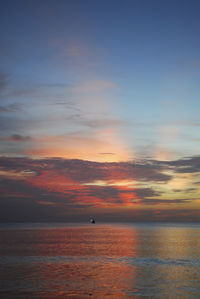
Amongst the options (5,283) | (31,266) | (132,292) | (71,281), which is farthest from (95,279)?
(31,266)

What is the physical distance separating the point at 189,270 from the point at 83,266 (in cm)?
1721

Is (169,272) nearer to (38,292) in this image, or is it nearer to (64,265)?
(64,265)

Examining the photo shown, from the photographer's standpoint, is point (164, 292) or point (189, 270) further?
point (189, 270)

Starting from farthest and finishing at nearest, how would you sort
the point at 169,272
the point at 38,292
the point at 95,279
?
the point at 169,272, the point at 95,279, the point at 38,292

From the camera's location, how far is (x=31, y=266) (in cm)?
5509

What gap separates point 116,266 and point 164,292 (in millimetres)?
18628

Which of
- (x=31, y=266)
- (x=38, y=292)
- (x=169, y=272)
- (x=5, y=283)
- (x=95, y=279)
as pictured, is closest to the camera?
(x=38, y=292)

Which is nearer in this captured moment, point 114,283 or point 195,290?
point 195,290

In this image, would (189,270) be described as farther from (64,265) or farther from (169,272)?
(64,265)

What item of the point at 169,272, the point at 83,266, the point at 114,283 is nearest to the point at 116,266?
the point at 83,266

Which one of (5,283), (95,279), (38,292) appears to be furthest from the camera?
(95,279)

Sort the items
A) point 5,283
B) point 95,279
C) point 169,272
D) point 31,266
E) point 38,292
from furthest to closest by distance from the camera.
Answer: point 31,266, point 169,272, point 95,279, point 5,283, point 38,292

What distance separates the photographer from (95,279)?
44.5 metres

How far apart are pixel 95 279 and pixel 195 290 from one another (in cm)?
1310
